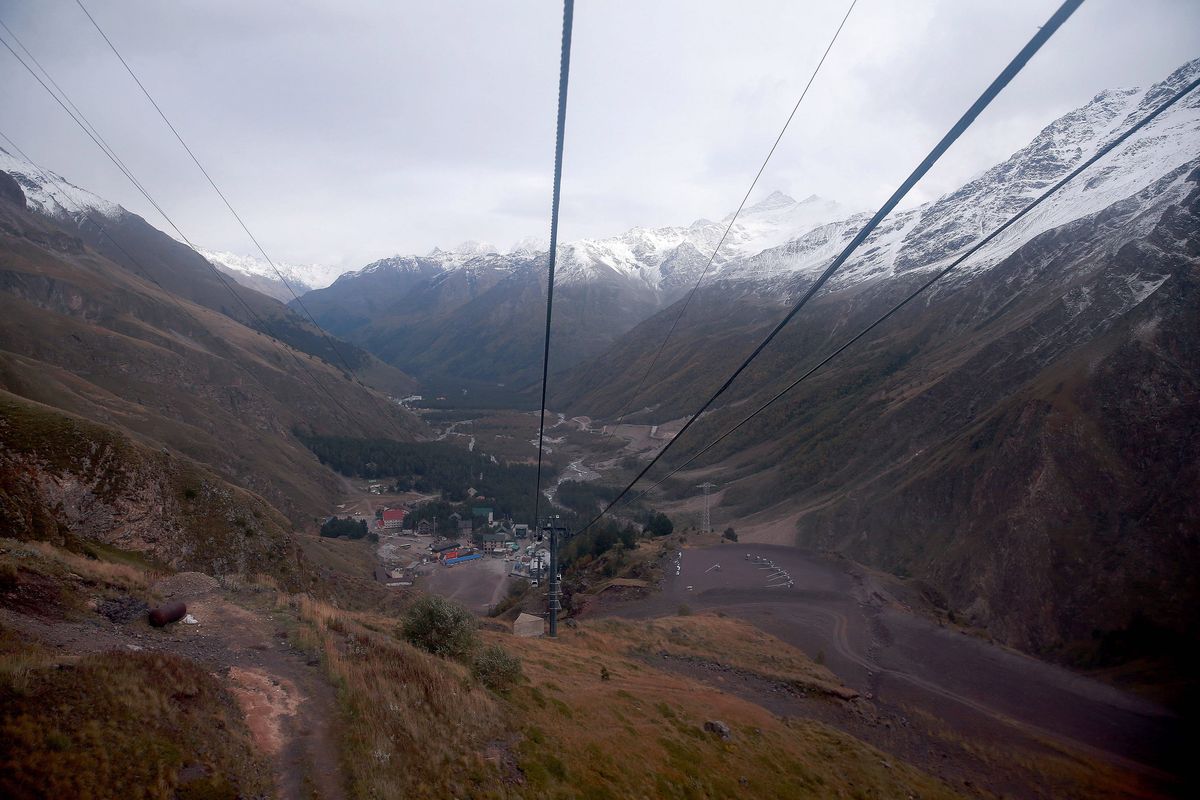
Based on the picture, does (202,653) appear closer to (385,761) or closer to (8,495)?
(385,761)

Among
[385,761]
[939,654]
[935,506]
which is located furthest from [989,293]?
[385,761]

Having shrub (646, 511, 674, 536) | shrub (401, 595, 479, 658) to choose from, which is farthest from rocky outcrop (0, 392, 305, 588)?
shrub (646, 511, 674, 536)

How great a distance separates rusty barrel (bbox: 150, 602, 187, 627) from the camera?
39.5 feet

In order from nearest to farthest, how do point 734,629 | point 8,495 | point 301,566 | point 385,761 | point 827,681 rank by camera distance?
point 385,761 → point 8,495 → point 827,681 → point 301,566 → point 734,629

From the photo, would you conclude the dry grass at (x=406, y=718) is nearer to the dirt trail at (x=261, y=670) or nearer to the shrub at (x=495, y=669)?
the dirt trail at (x=261, y=670)

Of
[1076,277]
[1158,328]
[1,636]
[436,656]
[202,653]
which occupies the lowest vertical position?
[436,656]

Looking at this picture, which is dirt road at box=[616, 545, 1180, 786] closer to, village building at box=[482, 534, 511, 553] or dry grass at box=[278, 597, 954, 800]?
dry grass at box=[278, 597, 954, 800]

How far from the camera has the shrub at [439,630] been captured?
1562 centimetres

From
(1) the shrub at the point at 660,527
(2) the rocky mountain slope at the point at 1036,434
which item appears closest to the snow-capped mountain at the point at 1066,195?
(2) the rocky mountain slope at the point at 1036,434

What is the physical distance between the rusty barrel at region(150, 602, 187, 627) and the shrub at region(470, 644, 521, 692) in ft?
21.8

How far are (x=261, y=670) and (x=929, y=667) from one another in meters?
33.8

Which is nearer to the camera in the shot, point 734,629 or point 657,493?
point 734,629

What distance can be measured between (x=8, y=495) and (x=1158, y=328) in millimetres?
81867

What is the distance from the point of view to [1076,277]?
279ft
